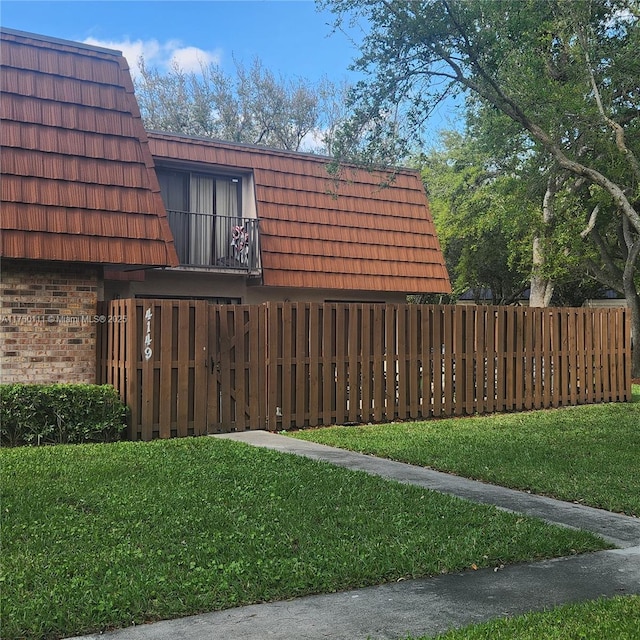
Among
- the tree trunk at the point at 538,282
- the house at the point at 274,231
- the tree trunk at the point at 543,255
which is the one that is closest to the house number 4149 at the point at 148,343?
the house at the point at 274,231

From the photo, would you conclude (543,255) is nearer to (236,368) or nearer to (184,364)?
(236,368)

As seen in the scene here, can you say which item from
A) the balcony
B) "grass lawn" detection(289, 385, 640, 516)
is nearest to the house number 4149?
"grass lawn" detection(289, 385, 640, 516)

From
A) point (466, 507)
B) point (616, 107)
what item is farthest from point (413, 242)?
point (466, 507)

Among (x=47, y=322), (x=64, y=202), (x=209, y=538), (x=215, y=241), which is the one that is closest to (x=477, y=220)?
(x=215, y=241)

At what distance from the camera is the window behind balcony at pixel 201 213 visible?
1627cm

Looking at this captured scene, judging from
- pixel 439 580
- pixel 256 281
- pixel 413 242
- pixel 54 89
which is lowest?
pixel 439 580

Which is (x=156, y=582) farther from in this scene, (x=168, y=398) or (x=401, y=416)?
(x=401, y=416)

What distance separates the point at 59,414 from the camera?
10.0 metres

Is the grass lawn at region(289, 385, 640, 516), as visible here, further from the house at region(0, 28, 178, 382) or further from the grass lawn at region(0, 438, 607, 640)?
the house at region(0, 28, 178, 382)

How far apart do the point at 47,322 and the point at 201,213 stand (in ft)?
19.9

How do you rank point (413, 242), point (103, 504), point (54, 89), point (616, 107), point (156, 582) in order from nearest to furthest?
point (156, 582), point (103, 504), point (54, 89), point (616, 107), point (413, 242)

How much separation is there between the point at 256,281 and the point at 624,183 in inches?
411

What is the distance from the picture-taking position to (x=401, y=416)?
1334 centimetres

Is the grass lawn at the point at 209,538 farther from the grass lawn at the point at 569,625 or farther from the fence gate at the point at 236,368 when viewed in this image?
the fence gate at the point at 236,368
